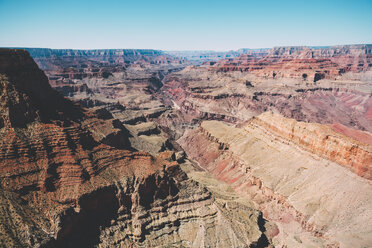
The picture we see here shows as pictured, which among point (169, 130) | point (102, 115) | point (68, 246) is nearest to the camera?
point (68, 246)

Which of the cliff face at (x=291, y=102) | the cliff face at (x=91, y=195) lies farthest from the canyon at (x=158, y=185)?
the cliff face at (x=291, y=102)

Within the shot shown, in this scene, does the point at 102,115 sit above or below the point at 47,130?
below

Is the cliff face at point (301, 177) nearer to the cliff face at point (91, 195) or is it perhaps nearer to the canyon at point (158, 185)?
the canyon at point (158, 185)

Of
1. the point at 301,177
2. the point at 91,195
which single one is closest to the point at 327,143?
the point at 301,177

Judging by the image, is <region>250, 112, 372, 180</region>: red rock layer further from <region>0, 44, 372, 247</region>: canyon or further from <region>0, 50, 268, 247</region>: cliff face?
<region>0, 50, 268, 247</region>: cliff face

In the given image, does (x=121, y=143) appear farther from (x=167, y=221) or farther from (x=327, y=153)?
(x=327, y=153)

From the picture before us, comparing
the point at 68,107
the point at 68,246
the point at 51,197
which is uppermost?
the point at 68,107

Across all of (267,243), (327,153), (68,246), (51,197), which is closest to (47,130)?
(51,197)
